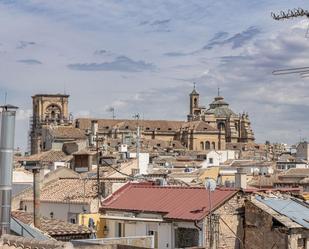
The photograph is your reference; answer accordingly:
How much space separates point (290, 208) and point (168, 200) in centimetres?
446

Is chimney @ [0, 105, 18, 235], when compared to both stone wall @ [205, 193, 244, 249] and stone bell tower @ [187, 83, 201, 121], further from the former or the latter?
stone bell tower @ [187, 83, 201, 121]

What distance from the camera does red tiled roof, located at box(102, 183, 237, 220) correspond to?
24641mm

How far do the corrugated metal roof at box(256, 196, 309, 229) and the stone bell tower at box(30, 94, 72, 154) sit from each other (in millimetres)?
126004

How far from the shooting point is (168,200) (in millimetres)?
26531

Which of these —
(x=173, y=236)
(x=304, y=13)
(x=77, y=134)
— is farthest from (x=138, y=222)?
(x=77, y=134)

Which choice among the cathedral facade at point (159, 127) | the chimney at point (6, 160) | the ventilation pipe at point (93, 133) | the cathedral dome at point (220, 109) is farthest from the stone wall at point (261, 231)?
the cathedral dome at point (220, 109)

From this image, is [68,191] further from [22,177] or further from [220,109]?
[220,109]

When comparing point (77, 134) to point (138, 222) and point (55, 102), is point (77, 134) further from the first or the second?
point (138, 222)

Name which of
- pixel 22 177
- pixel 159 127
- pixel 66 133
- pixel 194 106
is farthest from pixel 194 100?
pixel 22 177

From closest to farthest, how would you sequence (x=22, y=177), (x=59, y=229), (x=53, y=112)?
(x=59, y=229), (x=22, y=177), (x=53, y=112)

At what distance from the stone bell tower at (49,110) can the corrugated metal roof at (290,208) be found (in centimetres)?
12600

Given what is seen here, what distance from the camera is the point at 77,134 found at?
114 m

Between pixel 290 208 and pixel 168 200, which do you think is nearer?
pixel 290 208

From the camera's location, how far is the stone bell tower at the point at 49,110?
15138 cm
